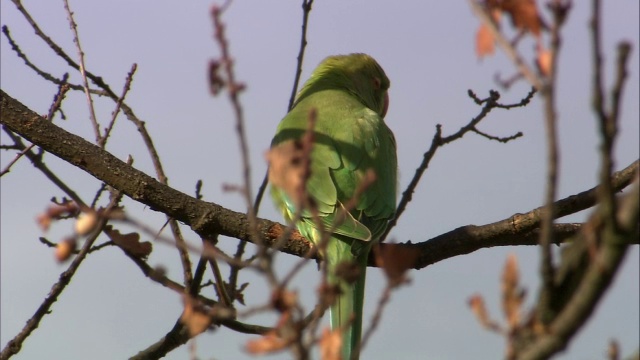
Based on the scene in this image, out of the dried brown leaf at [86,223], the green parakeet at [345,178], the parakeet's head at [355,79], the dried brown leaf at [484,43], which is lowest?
the dried brown leaf at [86,223]

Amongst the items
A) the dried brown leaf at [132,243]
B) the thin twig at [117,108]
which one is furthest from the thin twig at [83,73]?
the dried brown leaf at [132,243]

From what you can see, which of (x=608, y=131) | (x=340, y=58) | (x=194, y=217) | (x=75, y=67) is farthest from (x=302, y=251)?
(x=608, y=131)

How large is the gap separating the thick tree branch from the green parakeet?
0.34m

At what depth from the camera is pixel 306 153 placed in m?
1.34

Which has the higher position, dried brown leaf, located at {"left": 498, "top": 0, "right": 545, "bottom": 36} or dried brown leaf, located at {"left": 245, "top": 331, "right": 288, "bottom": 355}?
dried brown leaf, located at {"left": 498, "top": 0, "right": 545, "bottom": 36}

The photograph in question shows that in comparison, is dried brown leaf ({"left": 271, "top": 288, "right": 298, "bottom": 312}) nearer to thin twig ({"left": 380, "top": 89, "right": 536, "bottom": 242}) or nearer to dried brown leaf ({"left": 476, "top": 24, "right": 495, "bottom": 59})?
dried brown leaf ({"left": 476, "top": 24, "right": 495, "bottom": 59})

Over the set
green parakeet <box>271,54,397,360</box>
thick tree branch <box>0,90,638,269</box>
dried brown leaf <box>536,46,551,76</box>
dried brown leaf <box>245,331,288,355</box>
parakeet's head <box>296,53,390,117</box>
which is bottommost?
dried brown leaf <box>245,331,288,355</box>

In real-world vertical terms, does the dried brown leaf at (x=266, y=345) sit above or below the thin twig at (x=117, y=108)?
below

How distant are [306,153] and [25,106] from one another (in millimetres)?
2668

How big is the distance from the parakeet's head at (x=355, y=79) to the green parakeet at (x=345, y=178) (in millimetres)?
31

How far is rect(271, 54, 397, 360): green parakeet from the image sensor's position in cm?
419

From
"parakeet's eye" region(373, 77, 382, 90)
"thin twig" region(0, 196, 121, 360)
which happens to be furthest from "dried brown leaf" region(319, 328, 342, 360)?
"parakeet's eye" region(373, 77, 382, 90)

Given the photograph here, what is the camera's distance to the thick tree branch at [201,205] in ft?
12.1

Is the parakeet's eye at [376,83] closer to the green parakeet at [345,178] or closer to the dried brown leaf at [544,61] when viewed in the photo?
the green parakeet at [345,178]
